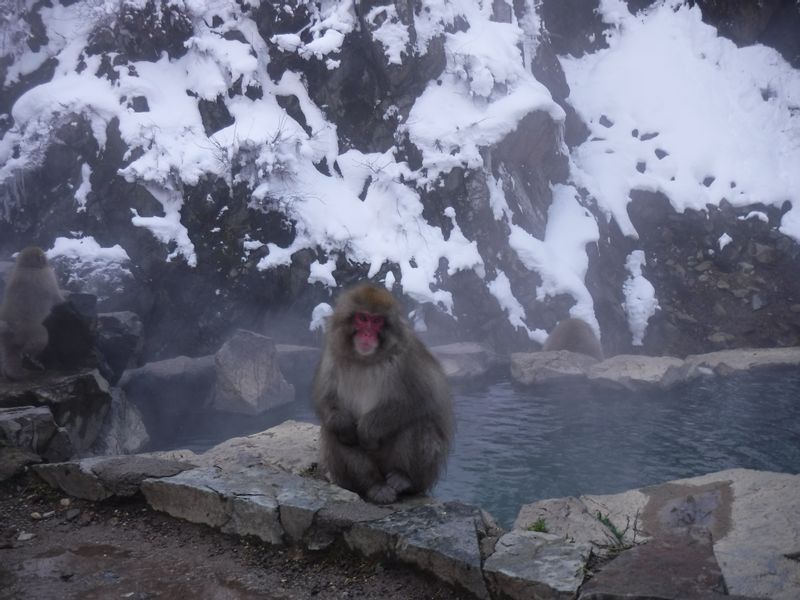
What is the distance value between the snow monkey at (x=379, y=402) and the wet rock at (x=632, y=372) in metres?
5.38

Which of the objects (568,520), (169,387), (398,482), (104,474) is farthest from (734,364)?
(104,474)

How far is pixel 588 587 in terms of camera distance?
178 centimetres

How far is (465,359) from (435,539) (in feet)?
21.7

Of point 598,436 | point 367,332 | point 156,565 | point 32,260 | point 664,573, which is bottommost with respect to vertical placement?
point 598,436

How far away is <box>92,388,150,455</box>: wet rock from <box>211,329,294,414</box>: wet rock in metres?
1.05

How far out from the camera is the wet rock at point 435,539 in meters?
2.01

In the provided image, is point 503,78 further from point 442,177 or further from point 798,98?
point 798,98

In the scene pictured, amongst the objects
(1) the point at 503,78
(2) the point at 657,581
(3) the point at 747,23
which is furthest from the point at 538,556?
(3) the point at 747,23

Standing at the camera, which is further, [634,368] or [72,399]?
[634,368]

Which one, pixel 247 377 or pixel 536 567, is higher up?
pixel 536 567

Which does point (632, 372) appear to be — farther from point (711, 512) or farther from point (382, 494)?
point (382, 494)

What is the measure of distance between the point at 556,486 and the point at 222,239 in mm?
5664

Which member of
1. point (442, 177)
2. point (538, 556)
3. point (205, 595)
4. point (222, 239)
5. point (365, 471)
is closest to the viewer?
point (538, 556)

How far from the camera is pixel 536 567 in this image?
6.33 ft
